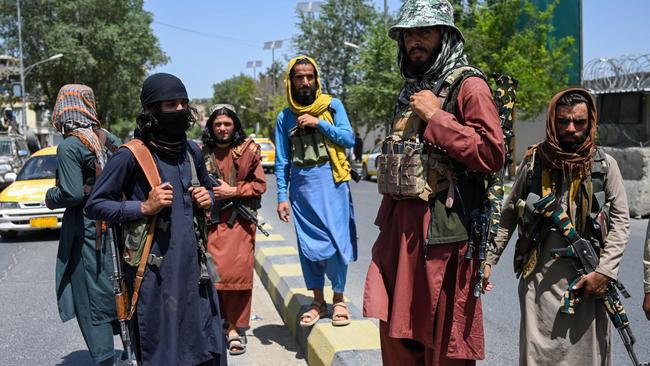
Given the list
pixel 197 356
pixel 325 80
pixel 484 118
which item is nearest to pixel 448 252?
pixel 484 118

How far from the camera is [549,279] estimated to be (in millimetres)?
3207

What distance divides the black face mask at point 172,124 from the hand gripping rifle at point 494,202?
1.42 meters

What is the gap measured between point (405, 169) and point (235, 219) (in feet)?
7.92

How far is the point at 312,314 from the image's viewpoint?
4875mm

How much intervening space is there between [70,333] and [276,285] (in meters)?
1.93

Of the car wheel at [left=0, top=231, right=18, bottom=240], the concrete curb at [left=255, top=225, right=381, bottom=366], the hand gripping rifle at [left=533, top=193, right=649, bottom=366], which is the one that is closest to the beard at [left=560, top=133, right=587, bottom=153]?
the hand gripping rifle at [left=533, top=193, right=649, bottom=366]

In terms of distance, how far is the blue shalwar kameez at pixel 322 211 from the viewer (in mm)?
4805

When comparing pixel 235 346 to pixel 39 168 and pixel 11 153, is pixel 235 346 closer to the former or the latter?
pixel 39 168

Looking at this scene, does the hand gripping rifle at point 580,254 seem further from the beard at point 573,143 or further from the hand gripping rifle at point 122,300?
the hand gripping rifle at point 122,300

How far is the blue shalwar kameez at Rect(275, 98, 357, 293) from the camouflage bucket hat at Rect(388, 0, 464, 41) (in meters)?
1.82

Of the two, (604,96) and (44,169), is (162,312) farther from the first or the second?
(604,96)

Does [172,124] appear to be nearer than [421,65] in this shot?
No

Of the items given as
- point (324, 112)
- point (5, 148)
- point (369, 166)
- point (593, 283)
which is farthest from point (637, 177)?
point (5, 148)

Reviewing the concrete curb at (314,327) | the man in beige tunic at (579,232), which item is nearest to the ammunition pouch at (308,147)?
the concrete curb at (314,327)
